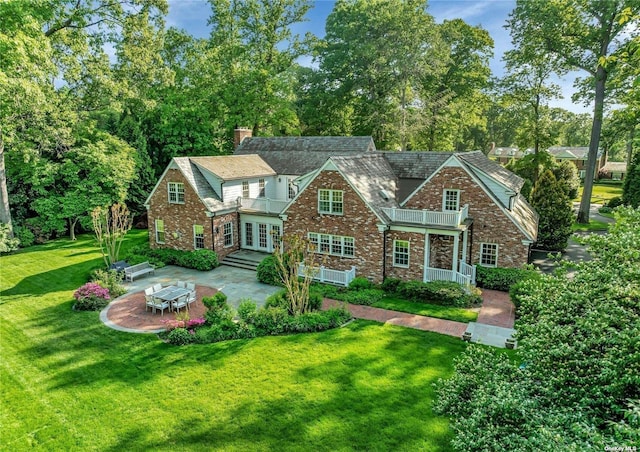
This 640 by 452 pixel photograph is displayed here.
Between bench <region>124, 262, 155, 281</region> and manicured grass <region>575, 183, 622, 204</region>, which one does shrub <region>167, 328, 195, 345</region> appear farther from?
manicured grass <region>575, 183, 622, 204</region>

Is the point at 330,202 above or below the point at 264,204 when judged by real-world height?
above

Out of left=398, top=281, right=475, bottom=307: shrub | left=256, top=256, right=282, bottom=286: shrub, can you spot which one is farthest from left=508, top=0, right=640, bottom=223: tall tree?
left=256, top=256, right=282, bottom=286: shrub

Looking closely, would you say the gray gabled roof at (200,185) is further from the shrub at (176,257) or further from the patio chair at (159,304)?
the patio chair at (159,304)

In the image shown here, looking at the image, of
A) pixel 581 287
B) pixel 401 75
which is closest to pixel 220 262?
pixel 581 287

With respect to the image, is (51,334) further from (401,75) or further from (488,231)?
(401,75)

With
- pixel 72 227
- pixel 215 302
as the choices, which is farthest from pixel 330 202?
pixel 72 227

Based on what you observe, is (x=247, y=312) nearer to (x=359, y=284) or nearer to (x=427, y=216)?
(x=359, y=284)
